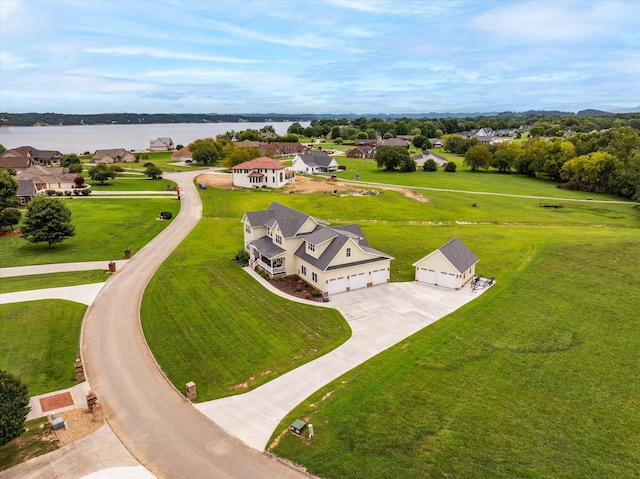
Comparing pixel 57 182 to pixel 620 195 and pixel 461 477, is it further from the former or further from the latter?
pixel 620 195

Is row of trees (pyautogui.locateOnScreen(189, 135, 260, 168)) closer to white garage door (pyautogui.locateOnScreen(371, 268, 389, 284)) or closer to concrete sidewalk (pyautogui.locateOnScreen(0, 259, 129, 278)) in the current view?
concrete sidewalk (pyautogui.locateOnScreen(0, 259, 129, 278))

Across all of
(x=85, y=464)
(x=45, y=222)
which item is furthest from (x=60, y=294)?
Answer: (x=85, y=464)

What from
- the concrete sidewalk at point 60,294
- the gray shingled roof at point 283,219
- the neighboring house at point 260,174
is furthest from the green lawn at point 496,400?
the neighboring house at point 260,174

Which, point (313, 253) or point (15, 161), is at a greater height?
point (15, 161)

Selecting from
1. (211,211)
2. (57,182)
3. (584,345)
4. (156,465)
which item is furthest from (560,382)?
(57,182)

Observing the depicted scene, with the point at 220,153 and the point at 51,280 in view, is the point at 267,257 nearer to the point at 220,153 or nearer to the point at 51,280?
the point at 51,280

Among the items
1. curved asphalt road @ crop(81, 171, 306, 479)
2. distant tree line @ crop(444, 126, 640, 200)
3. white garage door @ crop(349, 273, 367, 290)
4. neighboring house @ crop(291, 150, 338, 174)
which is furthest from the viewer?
neighboring house @ crop(291, 150, 338, 174)

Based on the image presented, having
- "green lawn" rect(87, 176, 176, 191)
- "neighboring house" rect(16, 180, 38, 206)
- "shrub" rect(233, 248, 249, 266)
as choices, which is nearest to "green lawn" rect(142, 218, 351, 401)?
"shrub" rect(233, 248, 249, 266)
